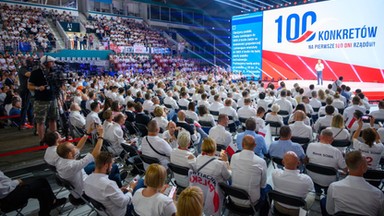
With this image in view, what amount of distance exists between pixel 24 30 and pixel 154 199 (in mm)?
21261

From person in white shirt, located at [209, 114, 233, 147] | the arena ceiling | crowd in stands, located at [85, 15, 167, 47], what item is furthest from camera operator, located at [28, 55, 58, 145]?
the arena ceiling

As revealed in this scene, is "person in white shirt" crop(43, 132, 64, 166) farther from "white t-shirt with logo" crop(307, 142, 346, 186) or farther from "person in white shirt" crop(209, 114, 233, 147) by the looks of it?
"white t-shirt with logo" crop(307, 142, 346, 186)

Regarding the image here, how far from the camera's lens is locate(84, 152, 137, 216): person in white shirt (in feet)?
9.42

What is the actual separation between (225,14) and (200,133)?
3426 centimetres

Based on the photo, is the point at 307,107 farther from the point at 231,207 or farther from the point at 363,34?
the point at 363,34

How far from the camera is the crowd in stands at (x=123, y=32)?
25.2 m

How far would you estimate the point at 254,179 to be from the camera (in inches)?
126

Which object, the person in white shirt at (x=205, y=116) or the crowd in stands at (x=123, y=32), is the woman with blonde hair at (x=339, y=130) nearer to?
the person in white shirt at (x=205, y=116)

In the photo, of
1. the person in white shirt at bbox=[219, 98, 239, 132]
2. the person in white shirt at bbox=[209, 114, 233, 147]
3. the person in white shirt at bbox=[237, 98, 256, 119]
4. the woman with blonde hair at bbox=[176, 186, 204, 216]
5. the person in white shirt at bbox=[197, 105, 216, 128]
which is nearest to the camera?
the woman with blonde hair at bbox=[176, 186, 204, 216]

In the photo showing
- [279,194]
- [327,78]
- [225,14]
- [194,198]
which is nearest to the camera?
[194,198]

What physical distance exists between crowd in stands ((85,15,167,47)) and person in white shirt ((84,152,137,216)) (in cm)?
2306

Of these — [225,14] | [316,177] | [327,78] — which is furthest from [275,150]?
[225,14]

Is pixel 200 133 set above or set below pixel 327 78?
below

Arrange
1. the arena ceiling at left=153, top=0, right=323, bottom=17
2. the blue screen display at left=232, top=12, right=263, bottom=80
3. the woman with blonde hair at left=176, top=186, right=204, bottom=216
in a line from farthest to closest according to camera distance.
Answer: the arena ceiling at left=153, top=0, right=323, bottom=17, the blue screen display at left=232, top=12, right=263, bottom=80, the woman with blonde hair at left=176, top=186, right=204, bottom=216
